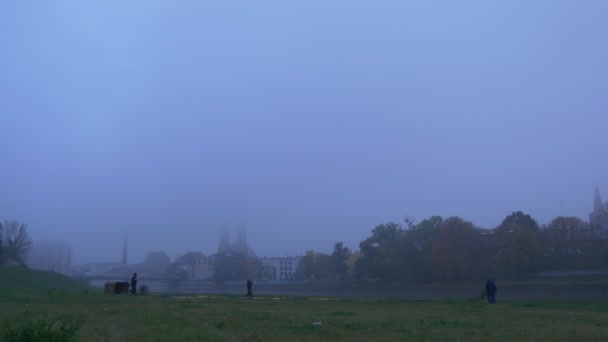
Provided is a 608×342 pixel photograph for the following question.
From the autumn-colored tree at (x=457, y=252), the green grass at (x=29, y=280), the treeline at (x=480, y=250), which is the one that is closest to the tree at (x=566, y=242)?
the treeline at (x=480, y=250)

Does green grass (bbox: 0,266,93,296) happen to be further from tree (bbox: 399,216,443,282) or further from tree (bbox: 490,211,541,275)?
tree (bbox: 490,211,541,275)

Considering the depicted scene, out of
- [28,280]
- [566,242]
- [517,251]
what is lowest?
[28,280]

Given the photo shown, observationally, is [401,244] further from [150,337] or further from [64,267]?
[64,267]

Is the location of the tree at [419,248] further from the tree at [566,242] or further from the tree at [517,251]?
the tree at [566,242]

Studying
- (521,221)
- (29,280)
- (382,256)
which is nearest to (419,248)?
(382,256)

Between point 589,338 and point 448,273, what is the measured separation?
76.1 metres

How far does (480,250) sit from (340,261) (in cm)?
4065

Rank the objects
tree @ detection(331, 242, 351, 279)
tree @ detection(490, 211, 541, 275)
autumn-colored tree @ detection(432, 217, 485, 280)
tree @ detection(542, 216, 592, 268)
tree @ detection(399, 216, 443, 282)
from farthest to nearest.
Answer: tree @ detection(331, 242, 351, 279)
tree @ detection(399, 216, 443, 282)
autumn-colored tree @ detection(432, 217, 485, 280)
tree @ detection(542, 216, 592, 268)
tree @ detection(490, 211, 541, 275)

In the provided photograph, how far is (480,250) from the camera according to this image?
291 ft

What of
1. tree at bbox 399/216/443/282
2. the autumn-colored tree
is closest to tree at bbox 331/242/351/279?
tree at bbox 399/216/443/282

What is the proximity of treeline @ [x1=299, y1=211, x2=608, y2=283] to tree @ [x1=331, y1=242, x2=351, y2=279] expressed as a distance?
1338cm

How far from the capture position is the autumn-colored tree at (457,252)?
87750 mm

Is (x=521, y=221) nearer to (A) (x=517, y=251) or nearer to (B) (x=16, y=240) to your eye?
(A) (x=517, y=251)

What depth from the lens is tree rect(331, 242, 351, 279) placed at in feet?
406
